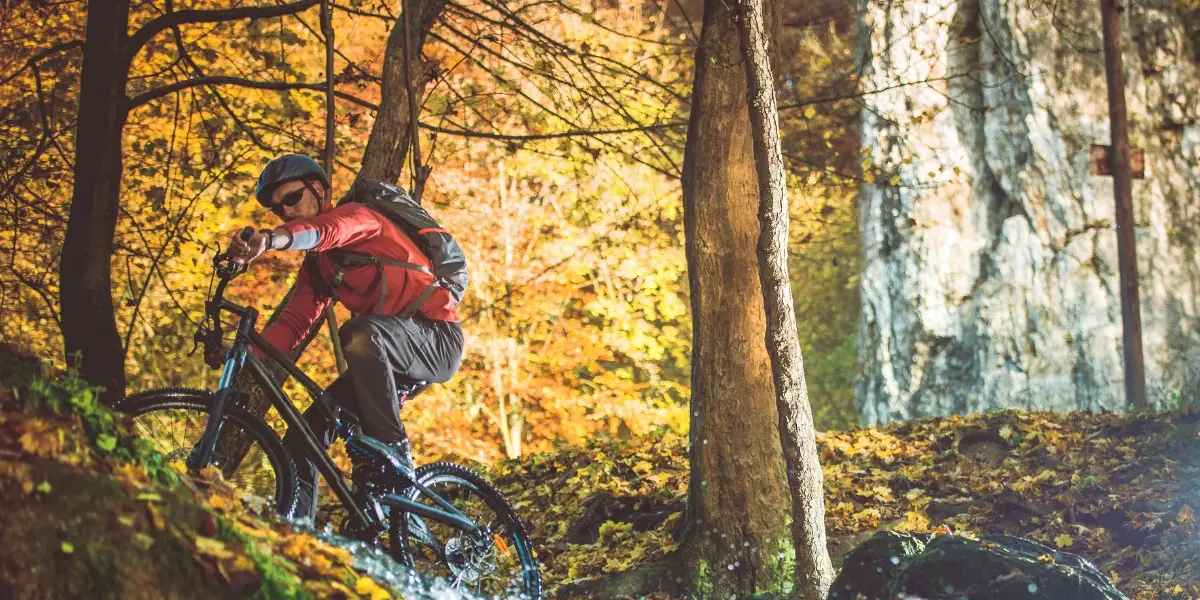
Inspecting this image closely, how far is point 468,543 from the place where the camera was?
458 centimetres

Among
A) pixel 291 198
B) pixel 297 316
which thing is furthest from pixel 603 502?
pixel 291 198

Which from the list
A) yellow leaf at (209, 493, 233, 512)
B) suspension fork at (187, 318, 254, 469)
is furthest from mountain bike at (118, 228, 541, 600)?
yellow leaf at (209, 493, 233, 512)

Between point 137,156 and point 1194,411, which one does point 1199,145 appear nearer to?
point 1194,411

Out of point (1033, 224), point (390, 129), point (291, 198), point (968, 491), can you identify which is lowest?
point (968, 491)

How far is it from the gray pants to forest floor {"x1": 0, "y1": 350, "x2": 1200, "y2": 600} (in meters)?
0.57

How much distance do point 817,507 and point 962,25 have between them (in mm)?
13694

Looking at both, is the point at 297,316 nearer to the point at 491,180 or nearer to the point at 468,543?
the point at 468,543

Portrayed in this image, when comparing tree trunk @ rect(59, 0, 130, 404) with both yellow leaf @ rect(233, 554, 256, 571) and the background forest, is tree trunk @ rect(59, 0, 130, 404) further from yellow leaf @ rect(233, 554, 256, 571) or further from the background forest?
yellow leaf @ rect(233, 554, 256, 571)

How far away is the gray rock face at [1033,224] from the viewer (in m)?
14.0

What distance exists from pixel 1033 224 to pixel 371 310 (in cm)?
1370

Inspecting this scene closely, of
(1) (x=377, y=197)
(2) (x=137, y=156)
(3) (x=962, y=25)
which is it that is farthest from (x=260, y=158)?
(3) (x=962, y=25)

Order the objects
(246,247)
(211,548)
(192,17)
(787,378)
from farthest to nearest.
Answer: (192,17) < (787,378) < (246,247) < (211,548)

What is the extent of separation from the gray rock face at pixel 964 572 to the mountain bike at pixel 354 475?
1444 mm

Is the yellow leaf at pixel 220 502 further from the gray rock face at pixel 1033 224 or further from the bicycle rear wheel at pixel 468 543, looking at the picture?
the gray rock face at pixel 1033 224
